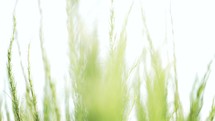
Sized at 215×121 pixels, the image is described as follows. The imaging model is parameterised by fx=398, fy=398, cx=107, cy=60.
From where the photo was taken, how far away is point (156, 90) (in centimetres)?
68

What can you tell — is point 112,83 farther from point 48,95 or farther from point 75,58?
point 48,95

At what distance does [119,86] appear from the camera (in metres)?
0.59

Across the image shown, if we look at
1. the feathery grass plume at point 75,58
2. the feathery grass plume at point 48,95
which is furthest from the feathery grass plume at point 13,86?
the feathery grass plume at point 75,58

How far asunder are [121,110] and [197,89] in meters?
0.24

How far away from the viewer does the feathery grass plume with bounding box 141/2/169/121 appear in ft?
2.21

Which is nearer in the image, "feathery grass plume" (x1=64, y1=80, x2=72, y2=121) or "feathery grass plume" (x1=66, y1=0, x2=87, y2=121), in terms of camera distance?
"feathery grass plume" (x1=66, y1=0, x2=87, y2=121)

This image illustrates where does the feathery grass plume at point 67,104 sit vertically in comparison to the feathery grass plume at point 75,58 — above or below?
below

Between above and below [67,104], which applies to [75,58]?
above

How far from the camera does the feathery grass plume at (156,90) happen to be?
672mm

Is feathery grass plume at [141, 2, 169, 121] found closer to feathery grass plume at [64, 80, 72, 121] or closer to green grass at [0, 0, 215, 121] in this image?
green grass at [0, 0, 215, 121]

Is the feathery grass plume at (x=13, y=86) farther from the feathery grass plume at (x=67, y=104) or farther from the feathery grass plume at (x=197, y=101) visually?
the feathery grass plume at (x=197, y=101)

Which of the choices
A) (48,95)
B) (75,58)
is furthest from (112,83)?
(48,95)

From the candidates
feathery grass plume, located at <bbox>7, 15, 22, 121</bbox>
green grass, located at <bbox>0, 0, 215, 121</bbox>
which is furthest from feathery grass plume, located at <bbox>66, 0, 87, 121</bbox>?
feathery grass plume, located at <bbox>7, 15, 22, 121</bbox>

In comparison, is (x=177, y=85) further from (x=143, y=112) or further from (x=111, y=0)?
(x=111, y=0)
